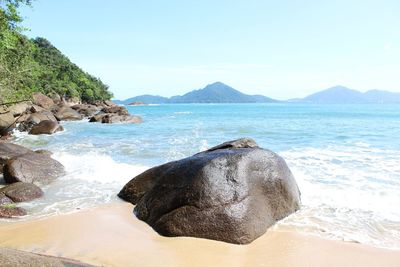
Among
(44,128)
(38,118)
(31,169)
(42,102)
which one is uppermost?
(42,102)

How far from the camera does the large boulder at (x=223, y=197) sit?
5566 millimetres

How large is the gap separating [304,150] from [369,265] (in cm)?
1061

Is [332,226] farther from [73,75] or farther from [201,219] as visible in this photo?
[73,75]

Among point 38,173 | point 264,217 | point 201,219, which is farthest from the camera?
point 38,173

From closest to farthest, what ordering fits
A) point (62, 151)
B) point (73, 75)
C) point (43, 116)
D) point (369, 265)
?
point (369, 265)
point (62, 151)
point (43, 116)
point (73, 75)

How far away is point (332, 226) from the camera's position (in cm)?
627

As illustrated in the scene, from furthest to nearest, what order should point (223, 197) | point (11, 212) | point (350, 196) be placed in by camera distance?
1. point (350, 196)
2. point (11, 212)
3. point (223, 197)

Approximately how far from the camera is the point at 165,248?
17.0ft

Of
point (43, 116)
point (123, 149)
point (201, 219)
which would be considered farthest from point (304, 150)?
point (43, 116)

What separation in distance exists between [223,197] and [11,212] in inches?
156

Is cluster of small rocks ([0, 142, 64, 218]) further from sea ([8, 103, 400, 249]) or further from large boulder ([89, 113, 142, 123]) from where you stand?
large boulder ([89, 113, 142, 123])

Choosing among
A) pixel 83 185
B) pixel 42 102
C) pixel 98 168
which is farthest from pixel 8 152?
pixel 42 102

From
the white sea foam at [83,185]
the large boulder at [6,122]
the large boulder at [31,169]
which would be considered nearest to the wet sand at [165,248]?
the white sea foam at [83,185]

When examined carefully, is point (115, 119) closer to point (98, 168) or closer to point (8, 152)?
point (8, 152)
